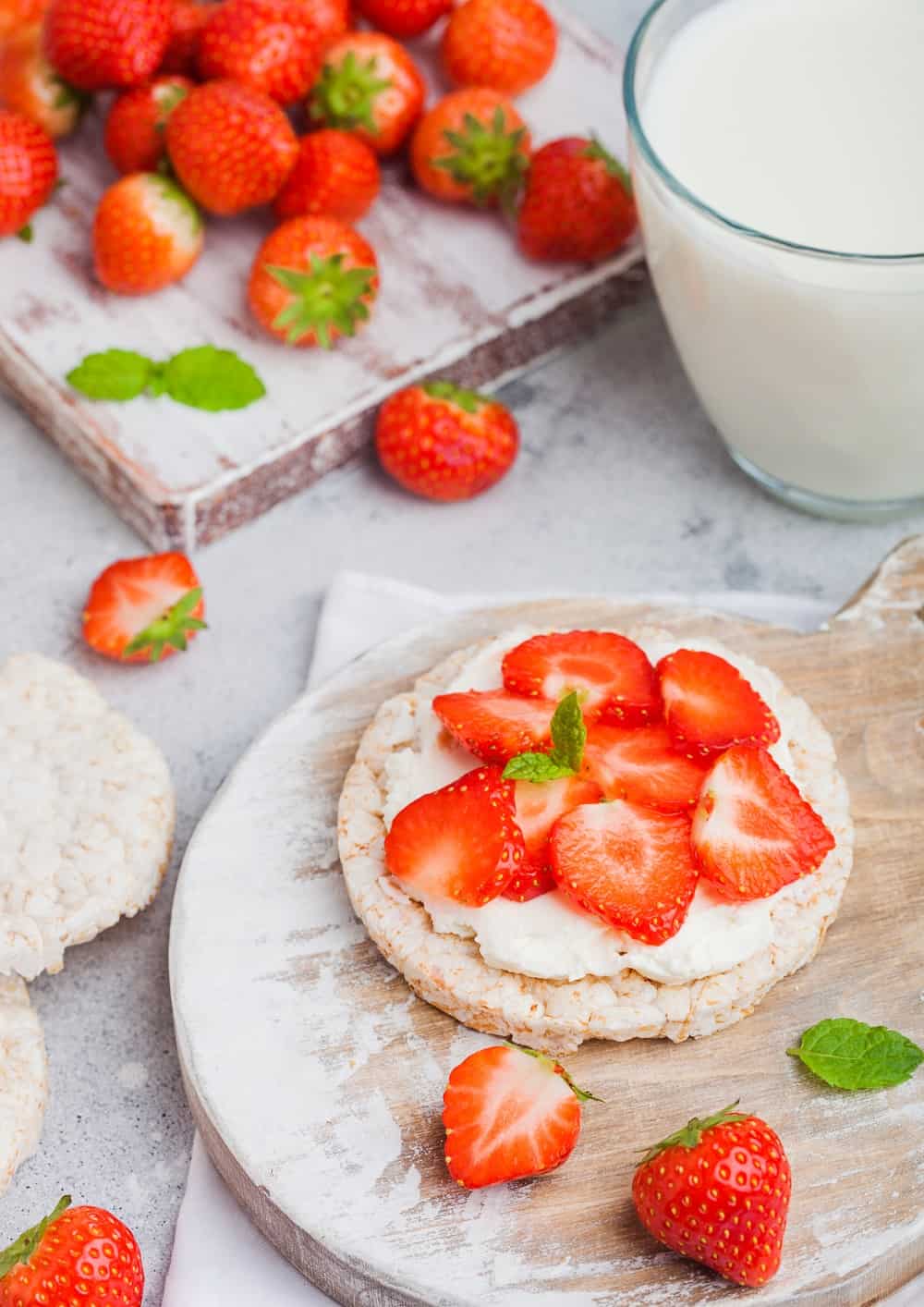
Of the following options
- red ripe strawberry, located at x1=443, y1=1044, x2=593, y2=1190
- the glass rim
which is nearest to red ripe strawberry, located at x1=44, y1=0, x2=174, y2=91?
the glass rim

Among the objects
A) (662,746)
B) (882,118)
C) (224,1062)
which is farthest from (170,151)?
(224,1062)

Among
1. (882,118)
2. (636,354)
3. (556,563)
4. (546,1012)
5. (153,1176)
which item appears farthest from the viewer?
(636,354)

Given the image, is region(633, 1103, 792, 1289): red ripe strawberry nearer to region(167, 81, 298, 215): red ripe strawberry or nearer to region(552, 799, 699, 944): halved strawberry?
region(552, 799, 699, 944): halved strawberry

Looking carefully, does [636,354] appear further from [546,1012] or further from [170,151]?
[546,1012]

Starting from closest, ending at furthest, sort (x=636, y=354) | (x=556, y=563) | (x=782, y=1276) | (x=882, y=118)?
(x=782, y=1276)
(x=882, y=118)
(x=556, y=563)
(x=636, y=354)

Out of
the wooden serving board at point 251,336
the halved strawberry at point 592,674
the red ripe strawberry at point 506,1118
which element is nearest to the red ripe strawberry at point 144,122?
the wooden serving board at point 251,336

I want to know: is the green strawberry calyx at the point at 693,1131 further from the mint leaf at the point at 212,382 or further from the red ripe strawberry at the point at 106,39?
the red ripe strawberry at the point at 106,39
